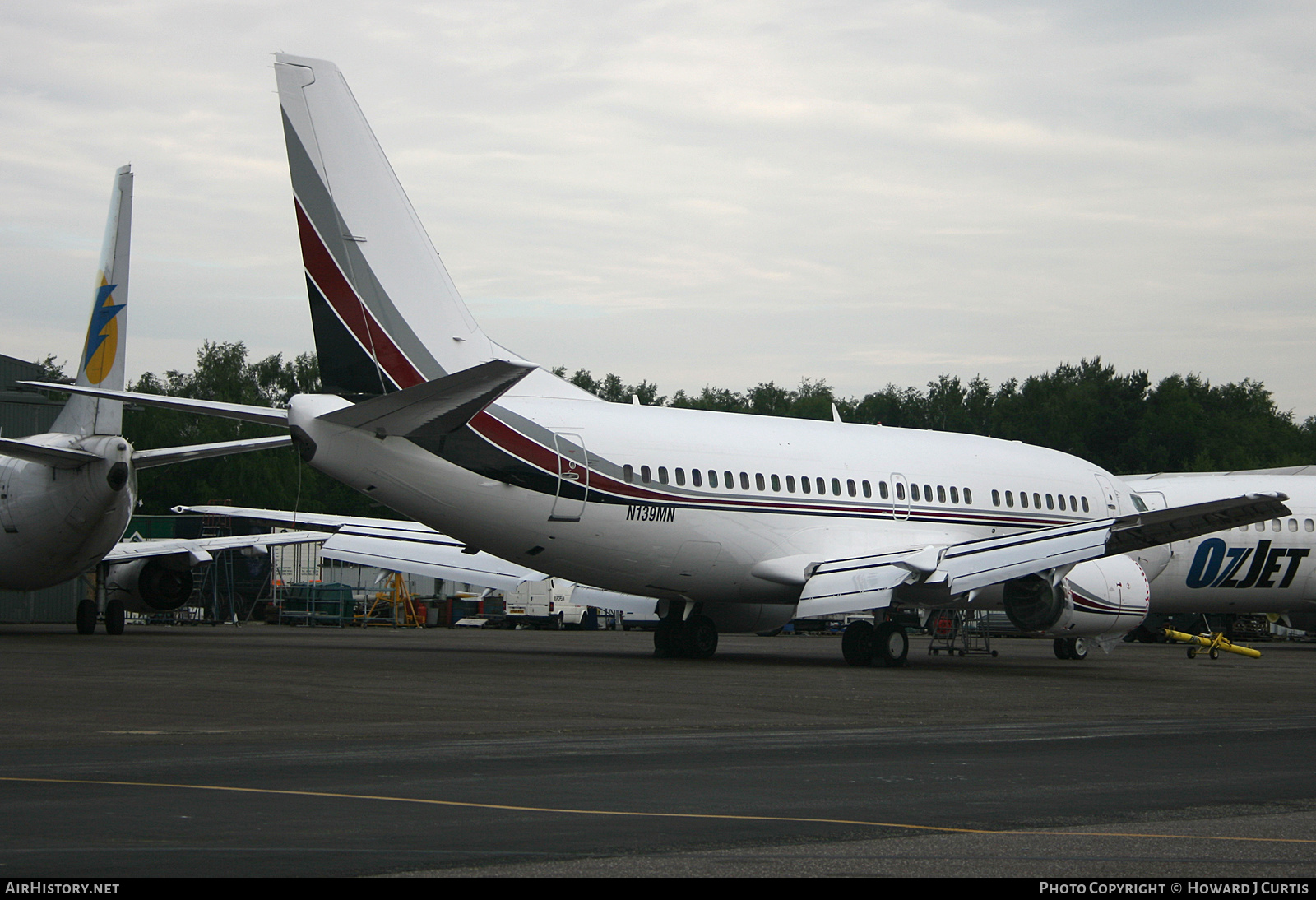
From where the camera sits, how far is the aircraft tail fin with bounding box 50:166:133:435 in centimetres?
3012

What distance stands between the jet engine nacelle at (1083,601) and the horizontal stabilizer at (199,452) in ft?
42.7

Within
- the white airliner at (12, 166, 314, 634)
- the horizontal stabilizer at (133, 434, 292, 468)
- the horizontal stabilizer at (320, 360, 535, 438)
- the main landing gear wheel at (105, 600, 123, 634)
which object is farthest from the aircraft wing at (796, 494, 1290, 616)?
the main landing gear wheel at (105, 600, 123, 634)

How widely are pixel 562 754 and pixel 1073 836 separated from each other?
Result: 15.2ft

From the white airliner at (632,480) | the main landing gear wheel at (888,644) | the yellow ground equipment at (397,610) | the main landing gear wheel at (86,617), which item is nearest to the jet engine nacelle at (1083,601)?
the white airliner at (632,480)

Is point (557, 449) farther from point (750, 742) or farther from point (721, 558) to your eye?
point (750, 742)

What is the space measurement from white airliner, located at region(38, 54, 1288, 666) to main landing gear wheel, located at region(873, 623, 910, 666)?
0.10 ft

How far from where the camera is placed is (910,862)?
626 centimetres

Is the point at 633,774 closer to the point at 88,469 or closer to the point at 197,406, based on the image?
the point at 197,406

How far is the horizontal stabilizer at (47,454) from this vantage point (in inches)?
1033

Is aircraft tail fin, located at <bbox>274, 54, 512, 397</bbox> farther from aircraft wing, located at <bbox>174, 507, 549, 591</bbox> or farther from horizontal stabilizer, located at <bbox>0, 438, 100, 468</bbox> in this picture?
horizontal stabilizer, located at <bbox>0, 438, 100, 468</bbox>

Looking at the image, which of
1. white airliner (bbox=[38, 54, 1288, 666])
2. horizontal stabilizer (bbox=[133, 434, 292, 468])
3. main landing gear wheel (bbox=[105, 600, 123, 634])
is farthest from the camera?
main landing gear wheel (bbox=[105, 600, 123, 634])

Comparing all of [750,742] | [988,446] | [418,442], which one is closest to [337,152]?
[418,442]

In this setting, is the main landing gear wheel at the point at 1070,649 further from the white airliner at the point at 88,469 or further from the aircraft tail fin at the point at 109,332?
the aircraft tail fin at the point at 109,332

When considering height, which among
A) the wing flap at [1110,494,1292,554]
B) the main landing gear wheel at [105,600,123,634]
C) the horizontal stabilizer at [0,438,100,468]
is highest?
the horizontal stabilizer at [0,438,100,468]
